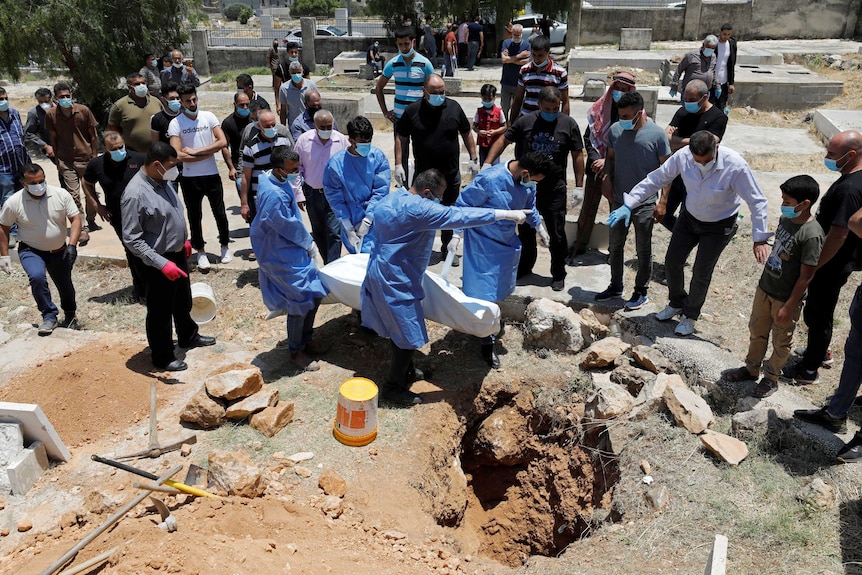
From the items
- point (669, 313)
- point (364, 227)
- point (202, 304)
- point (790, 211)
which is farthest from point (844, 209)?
point (202, 304)

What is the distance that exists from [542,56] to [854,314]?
4.35 metres

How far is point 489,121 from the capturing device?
7344 mm

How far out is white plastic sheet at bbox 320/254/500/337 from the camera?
4746 mm

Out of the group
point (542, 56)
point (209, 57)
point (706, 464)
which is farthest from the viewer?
point (209, 57)

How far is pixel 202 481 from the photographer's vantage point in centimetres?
392

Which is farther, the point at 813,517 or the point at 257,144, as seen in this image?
the point at 257,144

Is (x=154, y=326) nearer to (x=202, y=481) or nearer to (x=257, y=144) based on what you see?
(x=202, y=481)

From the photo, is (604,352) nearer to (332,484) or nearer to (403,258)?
(403,258)

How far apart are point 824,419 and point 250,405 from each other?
3721 mm

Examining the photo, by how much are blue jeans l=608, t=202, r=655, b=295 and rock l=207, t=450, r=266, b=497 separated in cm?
339

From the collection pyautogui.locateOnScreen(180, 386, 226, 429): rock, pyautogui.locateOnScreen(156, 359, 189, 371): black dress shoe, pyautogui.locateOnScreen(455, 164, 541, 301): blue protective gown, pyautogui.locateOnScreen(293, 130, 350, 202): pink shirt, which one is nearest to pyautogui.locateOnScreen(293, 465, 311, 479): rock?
pyautogui.locateOnScreen(180, 386, 226, 429): rock

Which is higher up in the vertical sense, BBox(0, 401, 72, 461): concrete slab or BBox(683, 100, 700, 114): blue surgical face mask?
BBox(683, 100, 700, 114): blue surgical face mask

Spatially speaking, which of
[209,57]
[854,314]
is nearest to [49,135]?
[854,314]

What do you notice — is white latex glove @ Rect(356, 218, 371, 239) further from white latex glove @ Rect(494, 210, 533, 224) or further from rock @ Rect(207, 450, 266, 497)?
rock @ Rect(207, 450, 266, 497)
